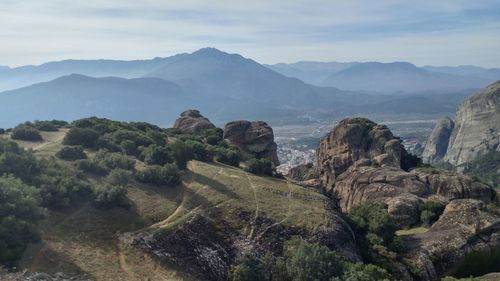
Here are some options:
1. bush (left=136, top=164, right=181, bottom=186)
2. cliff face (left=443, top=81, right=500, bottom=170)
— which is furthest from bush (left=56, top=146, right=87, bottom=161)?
cliff face (left=443, top=81, right=500, bottom=170)

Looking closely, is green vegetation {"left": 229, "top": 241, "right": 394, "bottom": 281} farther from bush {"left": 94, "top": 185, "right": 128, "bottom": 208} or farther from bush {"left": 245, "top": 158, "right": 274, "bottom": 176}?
bush {"left": 245, "top": 158, "right": 274, "bottom": 176}

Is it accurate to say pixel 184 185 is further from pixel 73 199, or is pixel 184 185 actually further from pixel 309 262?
pixel 309 262

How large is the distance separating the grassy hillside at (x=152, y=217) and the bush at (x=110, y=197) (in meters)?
0.43

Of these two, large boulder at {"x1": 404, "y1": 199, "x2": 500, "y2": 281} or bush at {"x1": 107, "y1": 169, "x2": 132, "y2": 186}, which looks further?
bush at {"x1": 107, "y1": 169, "x2": 132, "y2": 186}

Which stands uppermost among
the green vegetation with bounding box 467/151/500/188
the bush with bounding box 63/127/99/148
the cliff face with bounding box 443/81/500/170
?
the bush with bounding box 63/127/99/148

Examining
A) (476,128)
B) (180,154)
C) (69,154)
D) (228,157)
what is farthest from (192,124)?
(476,128)

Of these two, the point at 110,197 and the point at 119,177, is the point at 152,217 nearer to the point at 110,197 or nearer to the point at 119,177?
the point at 110,197

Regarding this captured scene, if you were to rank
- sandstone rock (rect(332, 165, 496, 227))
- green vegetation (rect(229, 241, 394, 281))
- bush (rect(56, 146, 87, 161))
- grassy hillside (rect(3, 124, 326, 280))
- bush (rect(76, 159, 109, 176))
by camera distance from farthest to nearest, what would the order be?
sandstone rock (rect(332, 165, 496, 227))
bush (rect(56, 146, 87, 161))
bush (rect(76, 159, 109, 176))
grassy hillside (rect(3, 124, 326, 280))
green vegetation (rect(229, 241, 394, 281))

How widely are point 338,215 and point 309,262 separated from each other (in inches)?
435

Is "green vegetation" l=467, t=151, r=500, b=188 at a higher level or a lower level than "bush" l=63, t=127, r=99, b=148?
lower

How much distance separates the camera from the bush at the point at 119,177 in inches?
1543

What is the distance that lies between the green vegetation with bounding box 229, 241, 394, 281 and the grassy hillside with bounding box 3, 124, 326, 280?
3650 millimetres

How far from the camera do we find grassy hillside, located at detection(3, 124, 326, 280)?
29.2 m

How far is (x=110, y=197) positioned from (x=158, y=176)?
6520 millimetres
